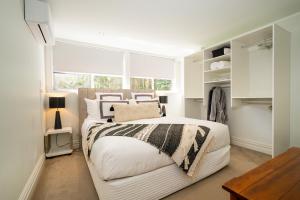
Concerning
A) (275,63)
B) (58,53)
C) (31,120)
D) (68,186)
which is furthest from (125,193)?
(58,53)

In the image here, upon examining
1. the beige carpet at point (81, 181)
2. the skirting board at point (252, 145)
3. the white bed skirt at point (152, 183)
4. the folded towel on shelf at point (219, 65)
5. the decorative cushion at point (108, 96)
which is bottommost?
the beige carpet at point (81, 181)

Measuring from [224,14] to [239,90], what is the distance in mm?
1351

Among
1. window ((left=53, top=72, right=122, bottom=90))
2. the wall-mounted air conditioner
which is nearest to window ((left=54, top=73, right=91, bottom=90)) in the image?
window ((left=53, top=72, right=122, bottom=90))

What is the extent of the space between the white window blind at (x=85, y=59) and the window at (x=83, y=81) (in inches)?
5.4

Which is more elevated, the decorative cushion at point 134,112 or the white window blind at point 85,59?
the white window blind at point 85,59

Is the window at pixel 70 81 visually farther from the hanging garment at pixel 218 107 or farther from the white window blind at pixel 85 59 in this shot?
the hanging garment at pixel 218 107

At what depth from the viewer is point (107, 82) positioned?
11.3 ft

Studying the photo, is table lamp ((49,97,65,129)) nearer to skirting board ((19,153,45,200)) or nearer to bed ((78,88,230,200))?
skirting board ((19,153,45,200))

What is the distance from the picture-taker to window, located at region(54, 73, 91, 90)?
2994 mm

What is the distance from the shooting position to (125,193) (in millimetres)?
1210

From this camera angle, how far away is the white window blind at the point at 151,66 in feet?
12.0

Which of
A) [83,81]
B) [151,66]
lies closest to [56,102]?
[83,81]

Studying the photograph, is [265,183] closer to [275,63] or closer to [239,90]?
[275,63]

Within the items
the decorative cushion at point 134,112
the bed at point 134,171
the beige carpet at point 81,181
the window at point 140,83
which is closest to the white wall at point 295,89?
the beige carpet at point 81,181
